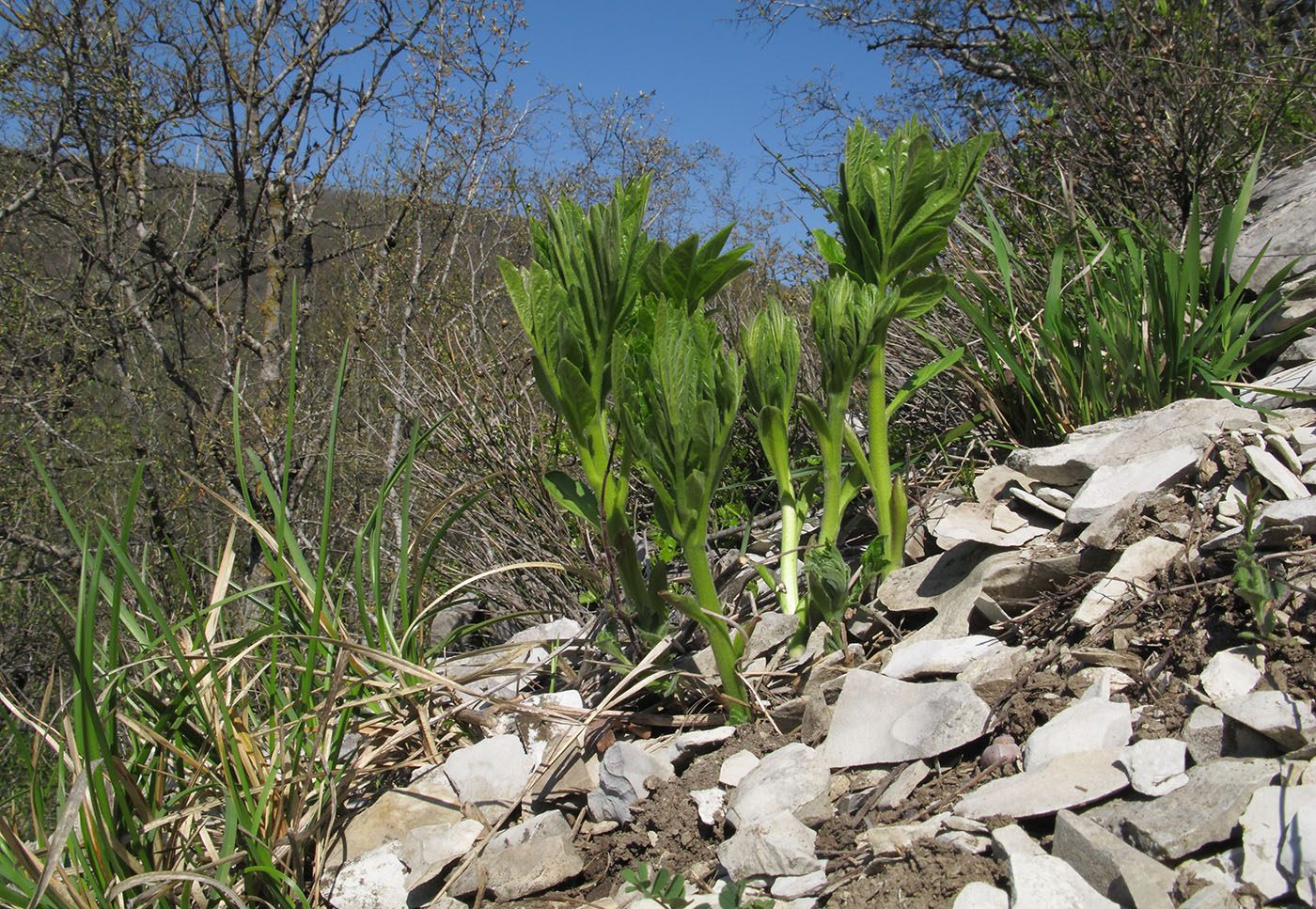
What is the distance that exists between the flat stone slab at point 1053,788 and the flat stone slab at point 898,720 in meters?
0.15

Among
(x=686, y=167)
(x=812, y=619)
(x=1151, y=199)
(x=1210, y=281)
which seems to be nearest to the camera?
(x=812, y=619)

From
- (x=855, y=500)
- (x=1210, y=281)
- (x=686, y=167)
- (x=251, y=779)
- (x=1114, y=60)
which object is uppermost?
(x=686, y=167)

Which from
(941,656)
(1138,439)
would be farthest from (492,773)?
(1138,439)

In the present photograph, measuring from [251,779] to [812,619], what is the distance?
45.2 inches

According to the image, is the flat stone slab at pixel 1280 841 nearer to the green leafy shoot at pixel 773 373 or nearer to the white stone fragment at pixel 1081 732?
the white stone fragment at pixel 1081 732

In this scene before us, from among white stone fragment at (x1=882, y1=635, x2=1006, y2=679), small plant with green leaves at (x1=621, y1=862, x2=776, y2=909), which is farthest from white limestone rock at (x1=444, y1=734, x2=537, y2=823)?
white stone fragment at (x1=882, y1=635, x2=1006, y2=679)

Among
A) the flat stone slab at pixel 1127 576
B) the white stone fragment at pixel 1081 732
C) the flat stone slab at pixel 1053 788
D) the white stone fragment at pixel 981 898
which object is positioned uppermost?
the flat stone slab at pixel 1127 576

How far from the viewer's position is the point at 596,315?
5.27ft

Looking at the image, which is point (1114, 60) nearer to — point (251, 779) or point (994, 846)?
point (994, 846)

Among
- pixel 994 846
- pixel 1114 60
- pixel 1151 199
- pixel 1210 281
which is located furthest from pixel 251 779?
pixel 1114 60

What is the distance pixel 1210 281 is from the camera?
2.33 metres

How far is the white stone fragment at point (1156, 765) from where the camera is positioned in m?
1.07

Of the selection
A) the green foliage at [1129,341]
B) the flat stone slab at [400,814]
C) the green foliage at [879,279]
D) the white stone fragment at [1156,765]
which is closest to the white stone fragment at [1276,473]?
the green foliage at [1129,341]

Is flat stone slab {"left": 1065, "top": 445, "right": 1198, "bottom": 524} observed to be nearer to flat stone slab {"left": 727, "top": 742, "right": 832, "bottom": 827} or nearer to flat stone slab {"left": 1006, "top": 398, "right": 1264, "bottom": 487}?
flat stone slab {"left": 1006, "top": 398, "right": 1264, "bottom": 487}
